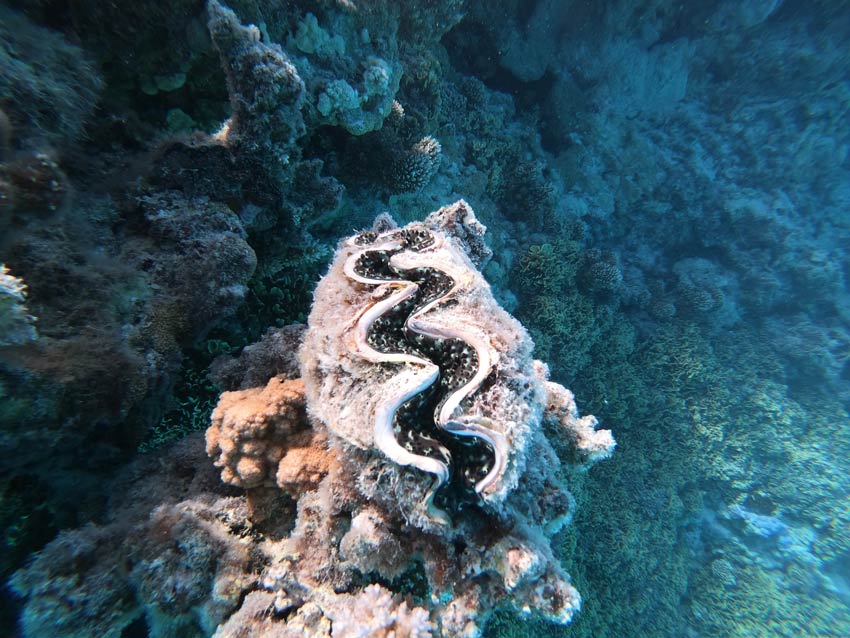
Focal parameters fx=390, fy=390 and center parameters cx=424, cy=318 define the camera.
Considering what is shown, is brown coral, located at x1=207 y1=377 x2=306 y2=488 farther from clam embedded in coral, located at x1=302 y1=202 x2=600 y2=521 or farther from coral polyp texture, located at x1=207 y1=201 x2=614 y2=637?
clam embedded in coral, located at x1=302 y1=202 x2=600 y2=521

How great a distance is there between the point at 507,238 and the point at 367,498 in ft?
22.0

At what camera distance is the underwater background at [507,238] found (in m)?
2.30

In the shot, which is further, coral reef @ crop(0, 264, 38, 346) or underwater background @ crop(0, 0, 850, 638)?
underwater background @ crop(0, 0, 850, 638)

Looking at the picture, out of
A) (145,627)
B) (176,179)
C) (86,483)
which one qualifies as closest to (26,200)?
(176,179)

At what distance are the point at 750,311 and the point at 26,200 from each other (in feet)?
51.2

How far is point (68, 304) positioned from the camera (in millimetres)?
2309

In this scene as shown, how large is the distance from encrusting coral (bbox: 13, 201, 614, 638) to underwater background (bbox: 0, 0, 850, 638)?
0.16 m

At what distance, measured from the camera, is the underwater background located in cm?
230

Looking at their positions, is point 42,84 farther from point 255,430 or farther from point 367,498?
point 367,498

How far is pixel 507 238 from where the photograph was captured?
26.3 ft

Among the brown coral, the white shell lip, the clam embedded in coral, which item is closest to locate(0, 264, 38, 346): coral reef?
the brown coral

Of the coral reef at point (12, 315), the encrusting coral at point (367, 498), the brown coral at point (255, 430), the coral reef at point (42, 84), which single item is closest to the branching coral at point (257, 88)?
the coral reef at point (42, 84)

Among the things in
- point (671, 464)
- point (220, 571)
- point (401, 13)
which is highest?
point (401, 13)

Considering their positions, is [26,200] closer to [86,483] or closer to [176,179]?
[176,179]
